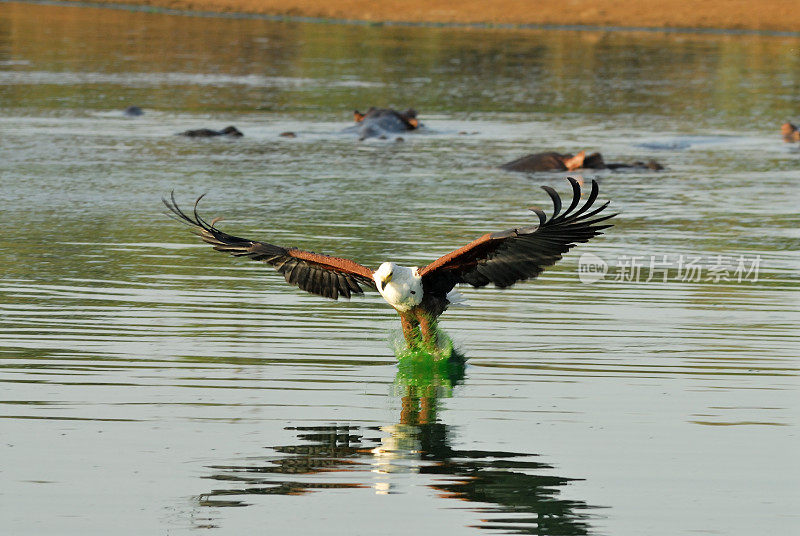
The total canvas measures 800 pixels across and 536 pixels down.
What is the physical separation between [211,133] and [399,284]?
54.9 feet

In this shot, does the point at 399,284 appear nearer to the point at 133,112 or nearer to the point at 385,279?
the point at 385,279

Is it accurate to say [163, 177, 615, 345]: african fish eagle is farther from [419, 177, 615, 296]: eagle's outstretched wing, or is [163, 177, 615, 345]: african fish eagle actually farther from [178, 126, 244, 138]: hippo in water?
[178, 126, 244, 138]: hippo in water

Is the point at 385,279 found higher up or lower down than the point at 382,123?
lower down

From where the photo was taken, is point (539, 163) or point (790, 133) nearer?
point (539, 163)

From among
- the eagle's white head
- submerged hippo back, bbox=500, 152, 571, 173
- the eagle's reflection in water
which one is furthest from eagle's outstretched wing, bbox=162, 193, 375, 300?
submerged hippo back, bbox=500, 152, 571, 173

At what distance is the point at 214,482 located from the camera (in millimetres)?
8570

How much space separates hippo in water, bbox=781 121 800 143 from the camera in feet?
89.1

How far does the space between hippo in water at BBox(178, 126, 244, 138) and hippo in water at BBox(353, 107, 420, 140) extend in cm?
220

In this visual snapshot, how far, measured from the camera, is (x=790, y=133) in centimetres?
2734

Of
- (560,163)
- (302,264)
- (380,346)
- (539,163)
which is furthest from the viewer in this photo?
(560,163)

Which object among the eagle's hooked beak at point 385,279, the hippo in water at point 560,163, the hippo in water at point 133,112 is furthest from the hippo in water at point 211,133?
the eagle's hooked beak at point 385,279

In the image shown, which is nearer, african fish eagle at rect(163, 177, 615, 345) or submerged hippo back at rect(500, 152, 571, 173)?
african fish eagle at rect(163, 177, 615, 345)

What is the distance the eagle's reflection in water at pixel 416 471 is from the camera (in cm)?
812

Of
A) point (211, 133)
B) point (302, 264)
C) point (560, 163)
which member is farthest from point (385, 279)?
point (211, 133)
